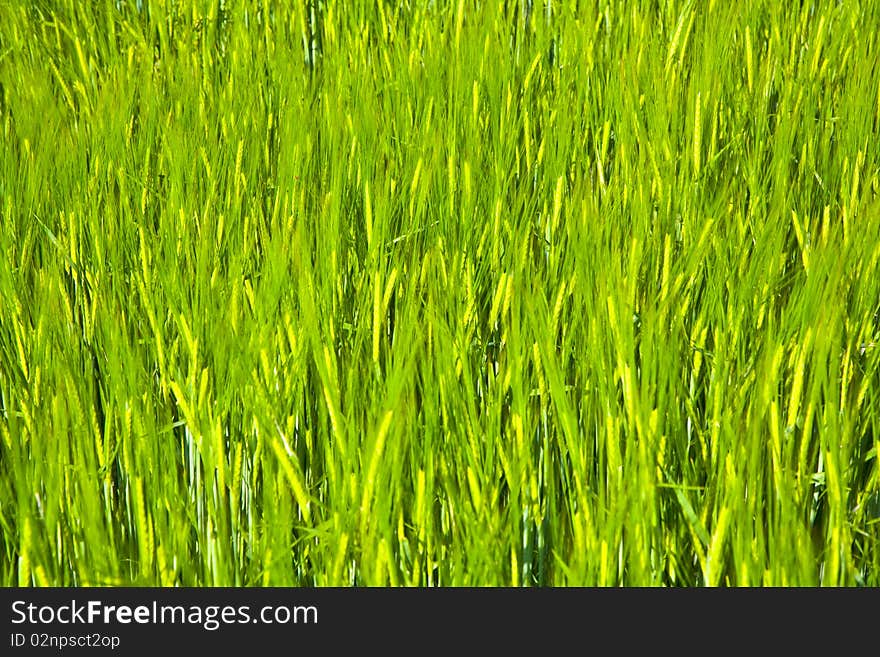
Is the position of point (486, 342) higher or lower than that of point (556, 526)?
higher

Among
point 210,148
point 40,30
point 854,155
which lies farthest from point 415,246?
point 40,30

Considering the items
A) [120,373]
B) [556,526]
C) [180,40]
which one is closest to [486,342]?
[556,526]

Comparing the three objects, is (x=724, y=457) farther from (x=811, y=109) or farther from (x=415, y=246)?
(x=811, y=109)

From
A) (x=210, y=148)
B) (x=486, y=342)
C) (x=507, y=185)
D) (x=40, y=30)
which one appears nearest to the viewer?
(x=486, y=342)

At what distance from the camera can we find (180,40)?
183 cm

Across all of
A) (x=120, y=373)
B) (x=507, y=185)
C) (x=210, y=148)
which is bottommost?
(x=120, y=373)

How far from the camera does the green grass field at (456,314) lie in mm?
809

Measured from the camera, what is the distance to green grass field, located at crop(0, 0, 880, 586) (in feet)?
2.65

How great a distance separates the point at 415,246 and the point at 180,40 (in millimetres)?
970

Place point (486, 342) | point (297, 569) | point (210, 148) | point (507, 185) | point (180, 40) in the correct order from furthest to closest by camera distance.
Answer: point (180, 40)
point (210, 148)
point (507, 185)
point (486, 342)
point (297, 569)

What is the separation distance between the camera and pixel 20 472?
0.82m

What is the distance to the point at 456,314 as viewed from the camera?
3.22ft

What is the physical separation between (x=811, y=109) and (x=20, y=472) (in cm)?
115

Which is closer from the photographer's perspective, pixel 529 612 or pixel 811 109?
pixel 529 612
